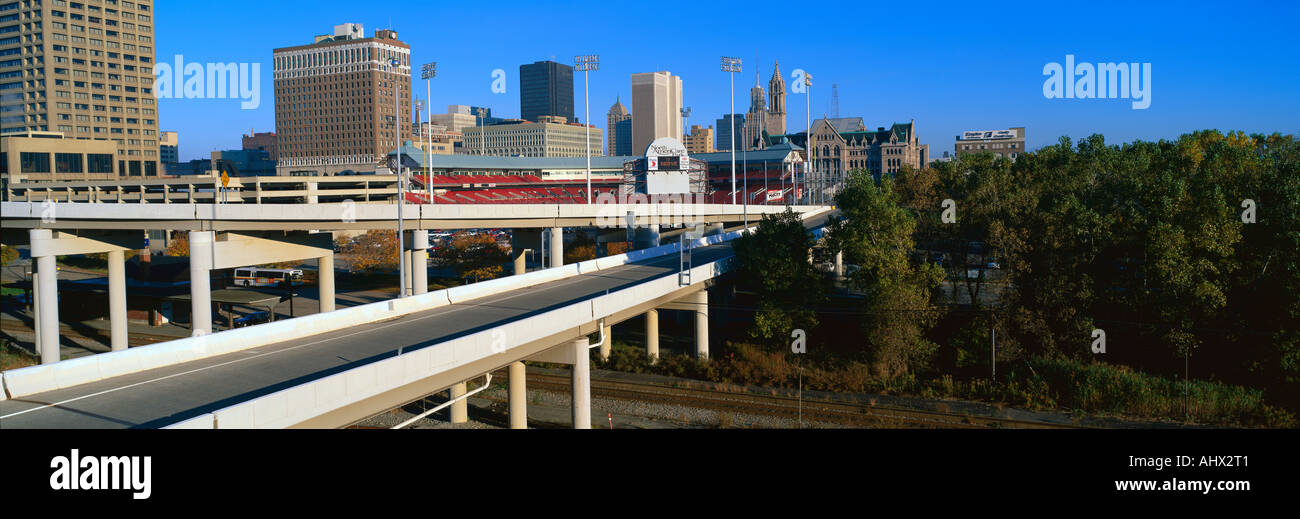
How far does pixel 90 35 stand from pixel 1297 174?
103 meters

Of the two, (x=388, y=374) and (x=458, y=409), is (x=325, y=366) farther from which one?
(x=458, y=409)

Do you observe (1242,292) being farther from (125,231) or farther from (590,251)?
(125,231)

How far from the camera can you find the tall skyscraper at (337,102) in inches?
6585

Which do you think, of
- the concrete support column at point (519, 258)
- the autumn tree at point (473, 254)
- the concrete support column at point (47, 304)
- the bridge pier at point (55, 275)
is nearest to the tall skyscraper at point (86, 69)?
the autumn tree at point (473, 254)

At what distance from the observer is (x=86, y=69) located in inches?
3740

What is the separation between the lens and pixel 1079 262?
1196 inches

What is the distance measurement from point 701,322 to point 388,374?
21119 millimetres

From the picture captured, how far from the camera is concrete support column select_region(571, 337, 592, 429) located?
21.7 metres

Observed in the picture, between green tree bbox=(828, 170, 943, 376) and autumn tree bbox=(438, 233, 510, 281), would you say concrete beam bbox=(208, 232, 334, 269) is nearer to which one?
autumn tree bbox=(438, 233, 510, 281)

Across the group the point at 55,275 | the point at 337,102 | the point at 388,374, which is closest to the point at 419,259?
the point at 55,275

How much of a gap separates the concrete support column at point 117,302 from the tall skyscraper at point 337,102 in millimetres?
135923

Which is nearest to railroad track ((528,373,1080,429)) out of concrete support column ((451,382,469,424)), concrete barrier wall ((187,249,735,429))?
concrete support column ((451,382,469,424))

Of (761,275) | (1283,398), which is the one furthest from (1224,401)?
(761,275)

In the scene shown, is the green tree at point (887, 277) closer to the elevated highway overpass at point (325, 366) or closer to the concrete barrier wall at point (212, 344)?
the elevated highway overpass at point (325, 366)
